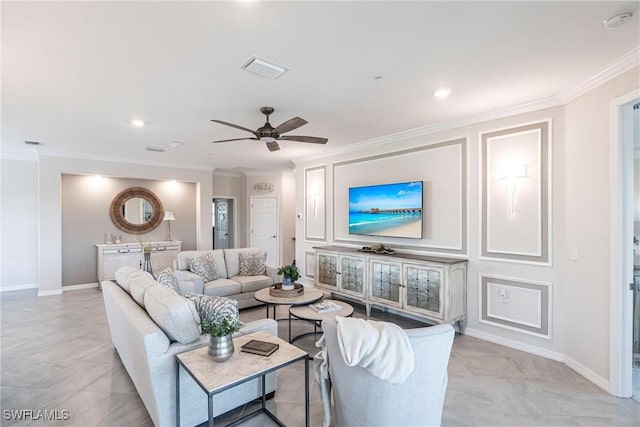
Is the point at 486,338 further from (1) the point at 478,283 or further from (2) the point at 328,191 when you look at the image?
(2) the point at 328,191

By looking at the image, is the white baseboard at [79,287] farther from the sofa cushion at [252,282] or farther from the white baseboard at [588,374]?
the white baseboard at [588,374]

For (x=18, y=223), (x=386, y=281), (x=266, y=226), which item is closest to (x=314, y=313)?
(x=386, y=281)

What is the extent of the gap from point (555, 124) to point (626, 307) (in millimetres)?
1809

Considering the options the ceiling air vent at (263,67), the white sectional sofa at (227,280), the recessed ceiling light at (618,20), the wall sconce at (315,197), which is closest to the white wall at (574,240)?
the recessed ceiling light at (618,20)

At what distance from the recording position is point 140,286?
2.71 m

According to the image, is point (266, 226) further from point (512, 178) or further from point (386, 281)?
point (512, 178)

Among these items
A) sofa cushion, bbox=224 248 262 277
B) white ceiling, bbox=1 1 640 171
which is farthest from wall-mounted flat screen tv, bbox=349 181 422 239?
sofa cushion, bbox=224 248 262 277

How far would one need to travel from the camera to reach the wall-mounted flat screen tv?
4.35 metres

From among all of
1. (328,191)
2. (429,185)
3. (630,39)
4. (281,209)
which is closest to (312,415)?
(429,185)

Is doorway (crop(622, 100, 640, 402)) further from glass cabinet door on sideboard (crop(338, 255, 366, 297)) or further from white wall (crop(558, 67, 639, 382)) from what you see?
glass cabinet door on sideboard (crop(338, 255, 366, 297))

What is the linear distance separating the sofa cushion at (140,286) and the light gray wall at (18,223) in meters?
5.27

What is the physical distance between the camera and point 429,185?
430 cm

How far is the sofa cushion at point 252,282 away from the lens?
4.77 m

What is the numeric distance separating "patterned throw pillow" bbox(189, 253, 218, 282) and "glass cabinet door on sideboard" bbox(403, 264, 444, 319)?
288 cm
